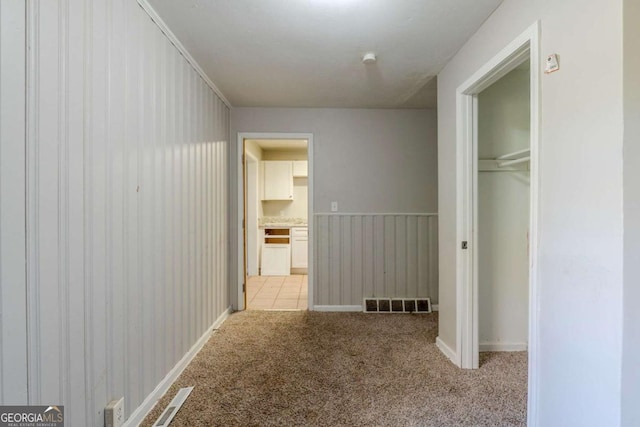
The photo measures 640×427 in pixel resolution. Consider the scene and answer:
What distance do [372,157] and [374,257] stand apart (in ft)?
3.91

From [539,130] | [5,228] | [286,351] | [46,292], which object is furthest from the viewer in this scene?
[286,351]

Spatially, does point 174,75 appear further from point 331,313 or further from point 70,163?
point 331,313

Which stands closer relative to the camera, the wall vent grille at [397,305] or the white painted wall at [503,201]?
the white painted wall at [503,201]

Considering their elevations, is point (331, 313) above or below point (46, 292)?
below

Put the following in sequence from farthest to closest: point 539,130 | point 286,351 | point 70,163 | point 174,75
A: point 286,351 → point 174,75 → point 539,130 → point 70,163

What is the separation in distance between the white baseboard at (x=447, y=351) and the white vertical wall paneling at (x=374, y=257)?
0.91 m

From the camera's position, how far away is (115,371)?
1.30 metres

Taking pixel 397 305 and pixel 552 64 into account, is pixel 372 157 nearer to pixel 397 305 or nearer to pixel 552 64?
pixel 397 305

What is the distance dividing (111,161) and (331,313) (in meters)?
2.57

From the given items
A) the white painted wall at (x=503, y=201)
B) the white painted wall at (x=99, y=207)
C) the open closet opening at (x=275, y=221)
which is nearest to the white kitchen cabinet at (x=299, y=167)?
the open closet opening at (x=275, y=221)

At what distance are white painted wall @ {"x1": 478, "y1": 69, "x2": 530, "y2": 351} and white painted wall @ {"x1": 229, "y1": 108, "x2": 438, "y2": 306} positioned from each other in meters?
1.07

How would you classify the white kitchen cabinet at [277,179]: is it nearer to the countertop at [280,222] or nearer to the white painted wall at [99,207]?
the countertop at [280,222]

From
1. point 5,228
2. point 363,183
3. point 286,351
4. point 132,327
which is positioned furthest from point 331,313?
point 5,228

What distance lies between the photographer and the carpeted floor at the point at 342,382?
59.7 inches
